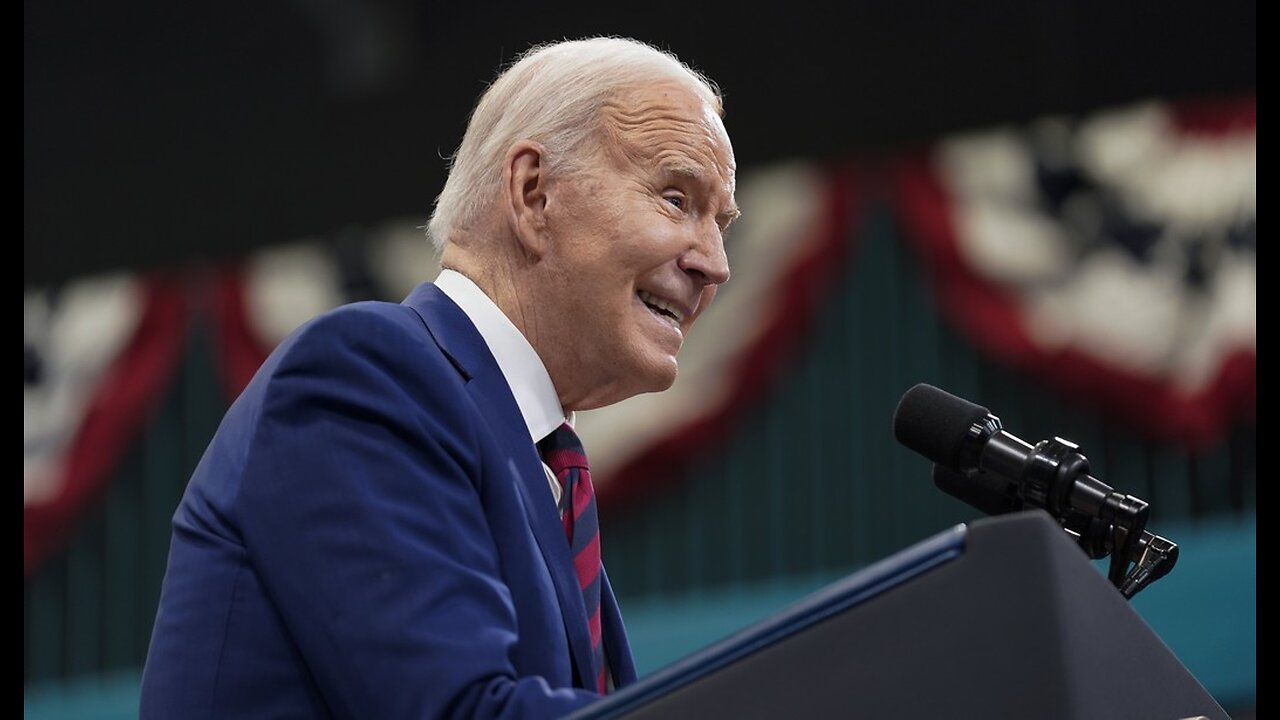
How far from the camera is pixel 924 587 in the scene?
872 mm

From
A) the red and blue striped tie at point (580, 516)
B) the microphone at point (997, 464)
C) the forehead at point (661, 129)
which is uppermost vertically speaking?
the forehead at point (661, 129)

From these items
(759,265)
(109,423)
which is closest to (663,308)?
(759,265)

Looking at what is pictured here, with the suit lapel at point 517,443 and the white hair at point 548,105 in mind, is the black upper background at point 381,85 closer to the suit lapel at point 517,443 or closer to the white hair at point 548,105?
the white hair at point 548,105

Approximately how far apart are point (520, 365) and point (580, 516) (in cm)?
17

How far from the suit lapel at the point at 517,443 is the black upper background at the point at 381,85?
9.31 ft

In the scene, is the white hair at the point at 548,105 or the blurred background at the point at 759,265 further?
the blurred background at the point at 759,265

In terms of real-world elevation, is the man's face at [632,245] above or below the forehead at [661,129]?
below

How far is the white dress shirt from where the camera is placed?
1424 mm

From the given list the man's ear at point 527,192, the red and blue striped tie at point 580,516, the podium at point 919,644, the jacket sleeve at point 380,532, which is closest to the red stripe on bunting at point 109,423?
the man's ear at point 527,192

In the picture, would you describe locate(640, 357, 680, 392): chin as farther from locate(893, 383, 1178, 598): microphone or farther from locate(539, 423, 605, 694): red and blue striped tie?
locate(893, 383, 1178, 598): microphone

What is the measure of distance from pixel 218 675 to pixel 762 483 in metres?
2.87

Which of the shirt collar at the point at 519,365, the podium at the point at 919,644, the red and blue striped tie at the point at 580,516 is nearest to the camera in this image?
the podium at the point at 919,644


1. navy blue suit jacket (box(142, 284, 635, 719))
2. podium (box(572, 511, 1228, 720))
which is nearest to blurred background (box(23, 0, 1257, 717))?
navy blue suit jacket (box(142, 284, 635, 719))

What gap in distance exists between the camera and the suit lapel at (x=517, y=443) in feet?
4.03
